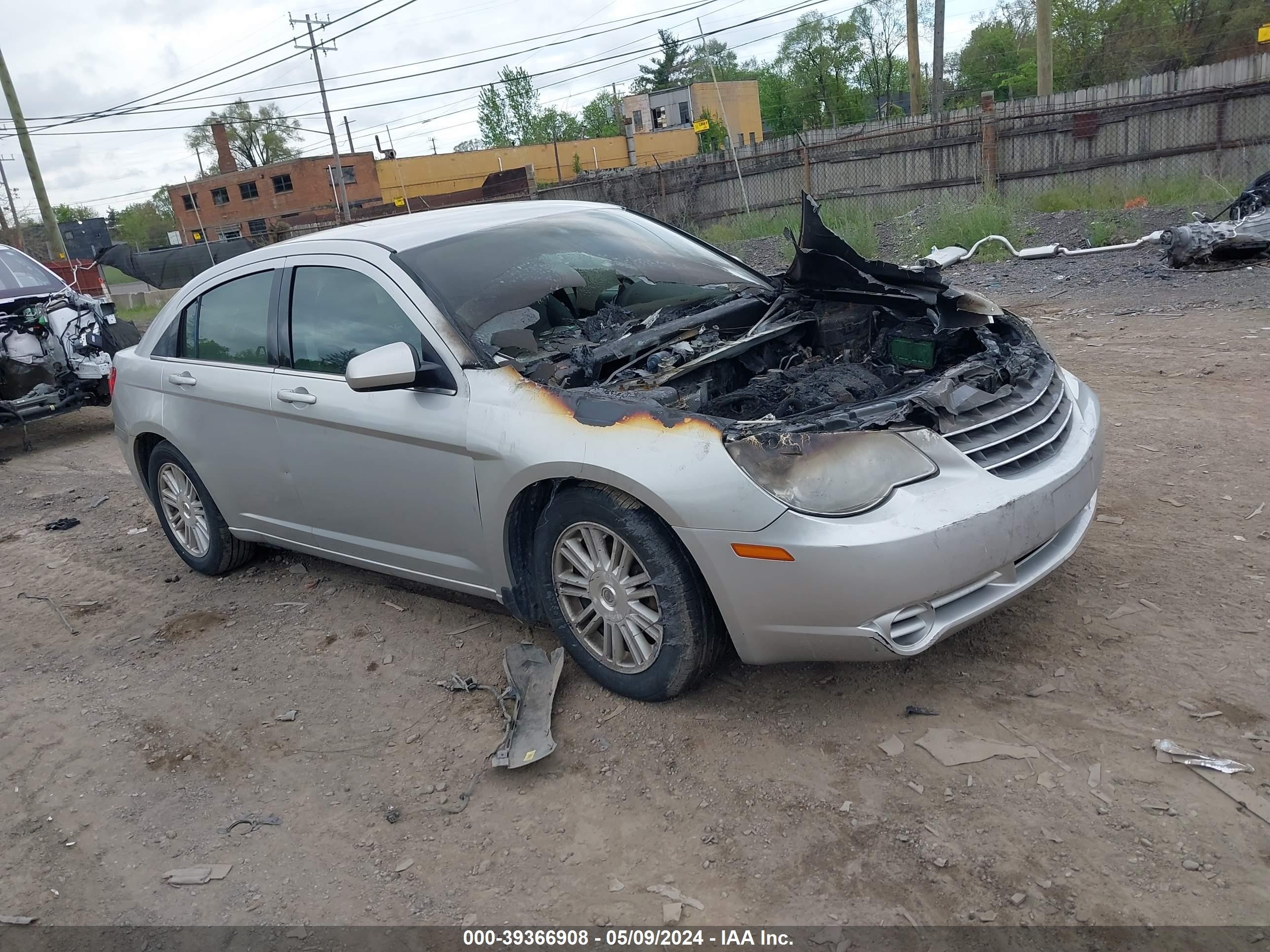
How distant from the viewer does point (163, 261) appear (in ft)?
57.2

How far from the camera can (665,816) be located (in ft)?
9.45

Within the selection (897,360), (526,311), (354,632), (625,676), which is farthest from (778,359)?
(354,632)

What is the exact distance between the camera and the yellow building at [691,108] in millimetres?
58256

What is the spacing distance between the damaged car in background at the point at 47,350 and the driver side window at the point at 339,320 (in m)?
6.25

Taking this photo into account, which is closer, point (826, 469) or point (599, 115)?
point (826, 469)

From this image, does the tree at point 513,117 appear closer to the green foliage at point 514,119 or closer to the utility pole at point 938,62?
the green foliage at point 514,119

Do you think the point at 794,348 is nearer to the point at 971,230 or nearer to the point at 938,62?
the point at 971,230

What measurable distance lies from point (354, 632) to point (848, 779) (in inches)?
97.8

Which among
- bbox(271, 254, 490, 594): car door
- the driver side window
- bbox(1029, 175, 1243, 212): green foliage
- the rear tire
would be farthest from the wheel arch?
bbox(1029, 175, 1243, 212): green foliage

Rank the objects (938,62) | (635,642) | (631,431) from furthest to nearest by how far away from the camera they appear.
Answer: (938,62) → (635,642) → (631,431)

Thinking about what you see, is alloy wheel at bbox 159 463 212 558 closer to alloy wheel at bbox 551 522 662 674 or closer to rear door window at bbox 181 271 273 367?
rear door window at bbox 181 271 273 367

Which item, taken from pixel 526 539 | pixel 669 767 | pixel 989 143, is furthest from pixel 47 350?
pixel 989 143

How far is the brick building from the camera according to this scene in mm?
54188

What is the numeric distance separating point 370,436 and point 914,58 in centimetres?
2515
